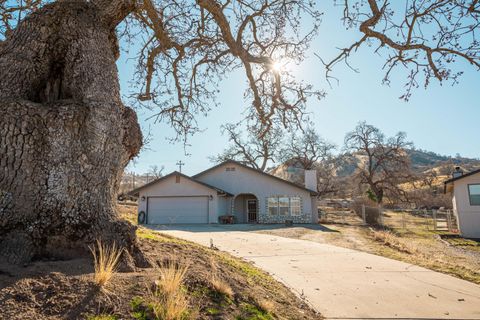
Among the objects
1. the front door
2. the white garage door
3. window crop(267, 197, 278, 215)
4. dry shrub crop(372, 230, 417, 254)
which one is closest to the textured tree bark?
dry shrub crop(372, 230, 417, 254)

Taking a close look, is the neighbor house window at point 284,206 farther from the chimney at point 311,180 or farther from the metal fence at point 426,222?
the metal fence at point 426,222

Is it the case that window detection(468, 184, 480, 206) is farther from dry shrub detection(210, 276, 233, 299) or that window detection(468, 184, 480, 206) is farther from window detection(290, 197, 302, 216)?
dry shrub detection(210, 276, 233, 299)

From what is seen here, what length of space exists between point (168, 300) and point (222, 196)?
23.7 m

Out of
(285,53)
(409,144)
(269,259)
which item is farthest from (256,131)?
(409,144)

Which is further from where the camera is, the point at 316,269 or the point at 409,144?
the point at 409,144

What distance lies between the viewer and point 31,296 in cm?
216

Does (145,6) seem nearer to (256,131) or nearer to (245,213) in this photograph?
(256,131)

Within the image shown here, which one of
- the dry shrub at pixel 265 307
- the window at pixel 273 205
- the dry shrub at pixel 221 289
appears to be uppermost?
the window at pixel 273 205

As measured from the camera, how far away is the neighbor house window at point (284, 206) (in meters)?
25.5

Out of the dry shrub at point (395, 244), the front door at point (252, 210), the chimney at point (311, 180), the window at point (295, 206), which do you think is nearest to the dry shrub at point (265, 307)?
the dry shrub at point (395, 244)

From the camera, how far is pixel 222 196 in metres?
25.9

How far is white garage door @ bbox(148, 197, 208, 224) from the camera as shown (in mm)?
24734

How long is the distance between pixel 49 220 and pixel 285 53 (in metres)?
6.53

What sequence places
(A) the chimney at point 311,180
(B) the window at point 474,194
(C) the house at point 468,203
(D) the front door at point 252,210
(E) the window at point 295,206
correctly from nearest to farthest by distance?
(C) the house at point 468,203, (B) the window at point 474,194, (E) the window at point 295,206, (A) the chimney at point 311,180, (D) the front door at point 252,210
